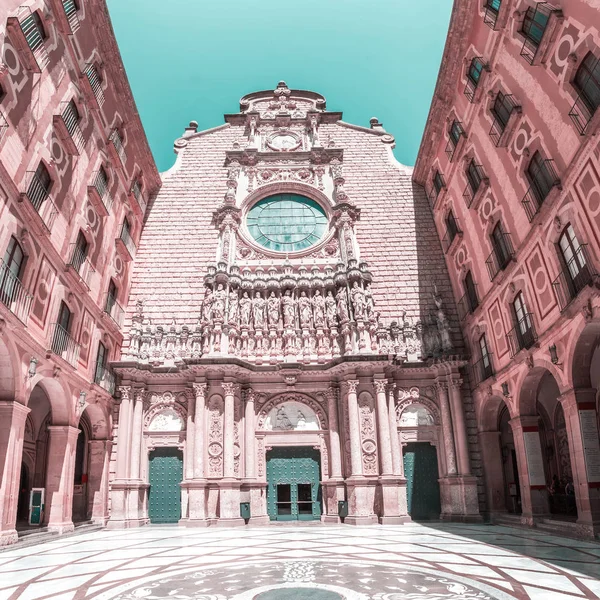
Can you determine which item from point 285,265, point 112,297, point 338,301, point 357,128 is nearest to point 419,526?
point 338,301

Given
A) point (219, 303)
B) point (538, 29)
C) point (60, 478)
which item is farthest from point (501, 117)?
point (60, 478)

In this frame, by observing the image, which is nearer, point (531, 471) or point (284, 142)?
point (531, 471)

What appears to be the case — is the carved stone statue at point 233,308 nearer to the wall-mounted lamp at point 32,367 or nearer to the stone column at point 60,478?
the stone column at point 60,478

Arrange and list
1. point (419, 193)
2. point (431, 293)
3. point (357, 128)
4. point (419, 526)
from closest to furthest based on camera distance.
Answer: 1. point (419, 526)
2. point (431, 293)
3. point (419, 193)
4. point (357, 128)

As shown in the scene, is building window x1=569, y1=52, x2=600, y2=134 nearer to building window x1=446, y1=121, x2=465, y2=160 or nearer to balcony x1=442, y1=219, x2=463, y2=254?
building window x1=446, y1=121, x2=465, y2=160

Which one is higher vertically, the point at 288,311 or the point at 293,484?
the point at 288,311

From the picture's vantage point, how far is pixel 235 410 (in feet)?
61.9

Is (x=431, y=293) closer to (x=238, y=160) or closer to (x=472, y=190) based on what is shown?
(x=472, y=190)

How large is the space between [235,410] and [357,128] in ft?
55.3

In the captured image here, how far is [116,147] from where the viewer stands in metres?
19.6

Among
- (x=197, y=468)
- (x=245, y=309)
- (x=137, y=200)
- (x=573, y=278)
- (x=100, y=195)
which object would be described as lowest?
(x=197, y=468)

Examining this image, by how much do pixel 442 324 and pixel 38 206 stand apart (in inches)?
591

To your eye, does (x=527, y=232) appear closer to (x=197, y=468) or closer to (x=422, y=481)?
(x=422, y=481)

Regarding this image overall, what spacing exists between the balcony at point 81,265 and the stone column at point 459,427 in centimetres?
1405
